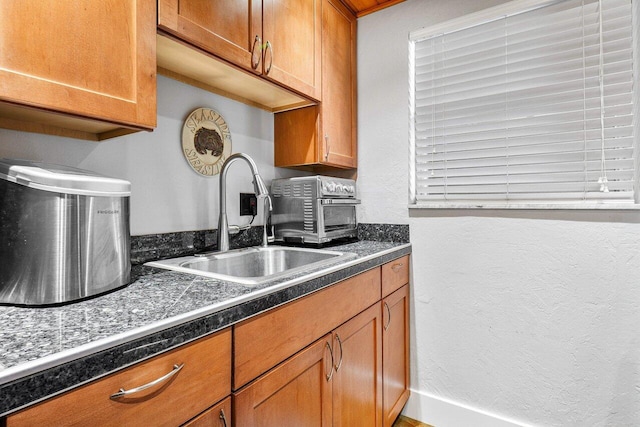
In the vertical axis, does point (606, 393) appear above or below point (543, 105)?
below

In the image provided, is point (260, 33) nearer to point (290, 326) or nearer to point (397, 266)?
point (290, 326)

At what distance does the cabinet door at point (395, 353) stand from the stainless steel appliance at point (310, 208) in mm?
451

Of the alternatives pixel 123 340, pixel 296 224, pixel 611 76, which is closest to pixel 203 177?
pixel 296 224

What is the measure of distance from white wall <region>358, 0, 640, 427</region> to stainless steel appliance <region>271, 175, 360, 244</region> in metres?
0.32

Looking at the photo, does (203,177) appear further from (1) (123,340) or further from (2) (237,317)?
(1) (123,340)

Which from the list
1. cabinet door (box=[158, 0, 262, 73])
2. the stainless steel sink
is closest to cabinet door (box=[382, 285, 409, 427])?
the stainless steel sink

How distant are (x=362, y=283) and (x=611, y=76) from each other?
1409 mm

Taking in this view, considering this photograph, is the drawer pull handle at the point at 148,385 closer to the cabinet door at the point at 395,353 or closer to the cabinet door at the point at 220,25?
the cabinet door at the point at 220,25

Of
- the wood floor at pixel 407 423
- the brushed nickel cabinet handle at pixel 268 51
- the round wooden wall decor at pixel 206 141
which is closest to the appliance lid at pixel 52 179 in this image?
the round wooden wall decor at pixel 206 141

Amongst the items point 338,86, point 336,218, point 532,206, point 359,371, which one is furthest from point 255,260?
point 532,206

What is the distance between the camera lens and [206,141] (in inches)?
60.5

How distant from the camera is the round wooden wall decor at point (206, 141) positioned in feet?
4.80

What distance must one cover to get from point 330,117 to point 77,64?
123 centimetres

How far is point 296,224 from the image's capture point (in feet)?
5.73
